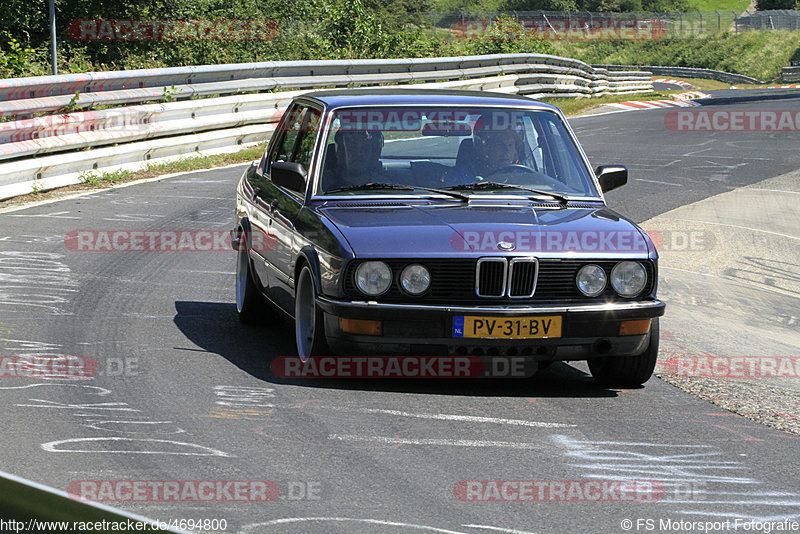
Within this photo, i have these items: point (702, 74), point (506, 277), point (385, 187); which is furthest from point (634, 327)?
point (702, 74)

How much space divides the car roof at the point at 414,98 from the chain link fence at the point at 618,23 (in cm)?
Answer: 6052

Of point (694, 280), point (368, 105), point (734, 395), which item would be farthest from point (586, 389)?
point (694, 280)

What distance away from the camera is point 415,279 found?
5699mm

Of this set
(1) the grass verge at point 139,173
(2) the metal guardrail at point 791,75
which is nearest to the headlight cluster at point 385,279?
(1) the grass verge at point 139,173

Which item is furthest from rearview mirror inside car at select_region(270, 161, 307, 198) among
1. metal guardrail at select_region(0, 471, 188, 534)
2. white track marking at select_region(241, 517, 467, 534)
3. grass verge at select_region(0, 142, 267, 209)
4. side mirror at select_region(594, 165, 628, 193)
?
grass verge at select_region(0, 142, 267, 209)

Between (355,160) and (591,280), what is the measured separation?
5.45 ft

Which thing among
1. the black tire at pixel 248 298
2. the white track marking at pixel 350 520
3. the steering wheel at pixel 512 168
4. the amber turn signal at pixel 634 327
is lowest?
the black tire at pixel 248 298

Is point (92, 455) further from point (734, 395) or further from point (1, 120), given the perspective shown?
point (1, 120)

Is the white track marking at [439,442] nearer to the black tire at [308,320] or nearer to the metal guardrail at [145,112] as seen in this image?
the black tire at [308,320]

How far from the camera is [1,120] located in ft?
41.1

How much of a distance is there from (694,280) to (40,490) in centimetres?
925

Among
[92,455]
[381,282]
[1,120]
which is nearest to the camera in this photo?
[92,455]

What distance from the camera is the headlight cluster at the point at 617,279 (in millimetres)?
5836

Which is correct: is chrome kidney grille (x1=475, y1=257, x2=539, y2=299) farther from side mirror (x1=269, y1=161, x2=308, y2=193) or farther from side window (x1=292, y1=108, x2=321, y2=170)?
side window (x1=292, y1=108, x2=321, y2=170)
